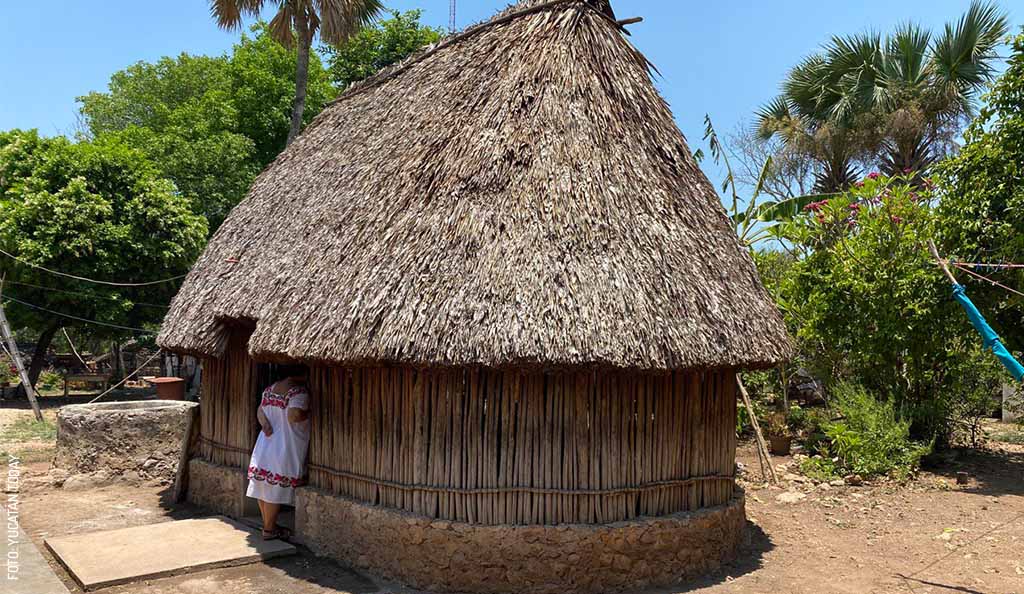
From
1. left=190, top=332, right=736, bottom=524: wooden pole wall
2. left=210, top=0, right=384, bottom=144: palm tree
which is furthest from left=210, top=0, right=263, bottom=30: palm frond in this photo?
left=190, top=332, right=736, bottom=524: wooden pole wall

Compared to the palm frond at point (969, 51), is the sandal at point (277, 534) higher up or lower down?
lower down

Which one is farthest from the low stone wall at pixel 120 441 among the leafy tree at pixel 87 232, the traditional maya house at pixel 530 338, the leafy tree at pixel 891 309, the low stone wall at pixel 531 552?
the leafy tree at pixel 891 309

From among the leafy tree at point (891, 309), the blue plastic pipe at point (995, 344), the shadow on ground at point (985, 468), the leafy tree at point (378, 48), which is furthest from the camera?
the leafy tree at point (378, 48)

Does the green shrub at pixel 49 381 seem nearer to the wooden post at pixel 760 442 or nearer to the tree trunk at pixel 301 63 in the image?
the tree trunk at pixel 301 63

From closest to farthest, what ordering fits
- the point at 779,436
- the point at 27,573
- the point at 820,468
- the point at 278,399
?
the point at 27,573, the point at 278,399, the point at 820,468, the point at 779,436

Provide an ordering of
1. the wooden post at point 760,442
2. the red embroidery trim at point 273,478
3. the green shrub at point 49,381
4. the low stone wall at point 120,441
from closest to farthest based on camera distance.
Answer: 1. the red embroidery trim at point 273,478
2. the wooden post at point 760,442
3. the low stone wall at point 120,441
4. the green shrub at point 49,381

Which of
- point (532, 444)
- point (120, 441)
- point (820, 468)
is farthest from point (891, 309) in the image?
point (120, 441)

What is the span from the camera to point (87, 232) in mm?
16641

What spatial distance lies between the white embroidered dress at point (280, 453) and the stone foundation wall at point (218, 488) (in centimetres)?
96

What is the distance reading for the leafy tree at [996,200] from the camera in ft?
30.3

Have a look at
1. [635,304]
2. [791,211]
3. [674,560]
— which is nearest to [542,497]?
[674,560]

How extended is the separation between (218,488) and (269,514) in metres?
1.49

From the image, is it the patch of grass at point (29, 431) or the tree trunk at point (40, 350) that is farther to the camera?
the tree trunk at point (40, 350)

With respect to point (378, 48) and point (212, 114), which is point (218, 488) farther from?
point (378, 48)
